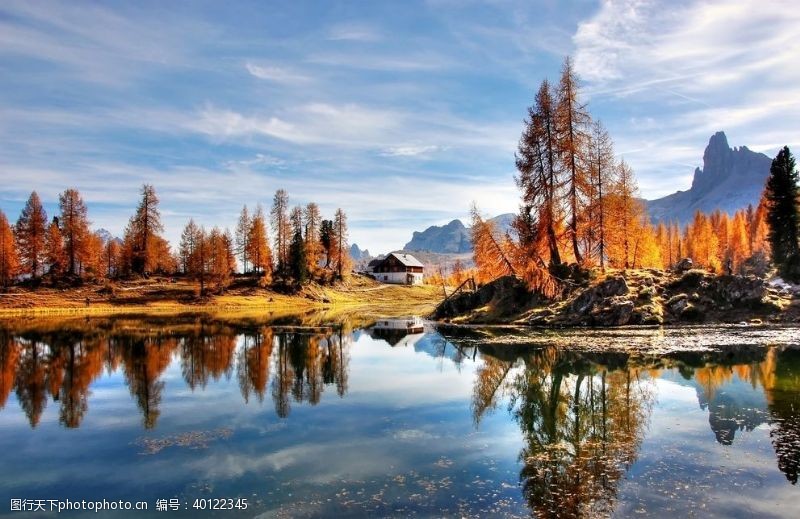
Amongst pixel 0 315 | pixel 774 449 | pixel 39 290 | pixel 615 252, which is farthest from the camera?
pixel 39 290

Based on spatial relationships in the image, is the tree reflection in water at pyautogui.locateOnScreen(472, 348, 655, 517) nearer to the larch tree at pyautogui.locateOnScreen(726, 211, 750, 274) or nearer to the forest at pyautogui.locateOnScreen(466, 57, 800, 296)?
the forest at pyautogui.locateOnScreen(466, 57, 800, 296)

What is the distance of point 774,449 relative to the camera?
15.0m

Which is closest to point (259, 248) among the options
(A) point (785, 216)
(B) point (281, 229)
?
(B) point (281, 229)

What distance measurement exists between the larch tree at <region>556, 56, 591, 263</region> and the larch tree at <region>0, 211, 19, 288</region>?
329ft

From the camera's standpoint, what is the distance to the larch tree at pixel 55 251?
10288 cm

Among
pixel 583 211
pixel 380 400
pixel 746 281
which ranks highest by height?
pixel 583 211

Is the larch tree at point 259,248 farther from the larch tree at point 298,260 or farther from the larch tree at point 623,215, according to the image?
the larch tree at point 623,215

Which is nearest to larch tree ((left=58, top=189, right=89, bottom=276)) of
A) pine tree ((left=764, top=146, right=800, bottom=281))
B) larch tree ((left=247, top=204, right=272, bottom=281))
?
larch tree ((left=247, top=204, right=272, bottom=281))

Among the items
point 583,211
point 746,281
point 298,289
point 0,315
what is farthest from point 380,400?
point 298,289

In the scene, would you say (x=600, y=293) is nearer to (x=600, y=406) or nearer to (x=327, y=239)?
(x=600, y=406)

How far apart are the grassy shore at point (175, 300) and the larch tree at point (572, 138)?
36424 mm

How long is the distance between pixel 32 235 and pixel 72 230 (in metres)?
7.40

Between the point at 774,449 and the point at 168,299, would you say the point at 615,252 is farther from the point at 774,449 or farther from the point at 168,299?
the point at 168,299

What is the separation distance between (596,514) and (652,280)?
48349 millimetres
